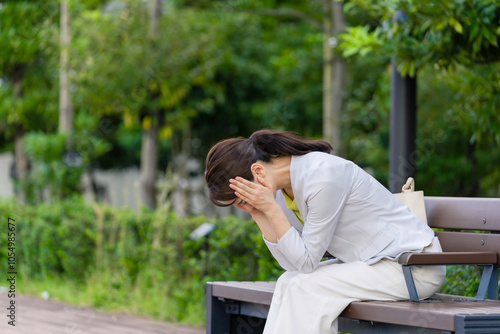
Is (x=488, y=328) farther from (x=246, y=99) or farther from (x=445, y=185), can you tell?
(x=246, y=99)

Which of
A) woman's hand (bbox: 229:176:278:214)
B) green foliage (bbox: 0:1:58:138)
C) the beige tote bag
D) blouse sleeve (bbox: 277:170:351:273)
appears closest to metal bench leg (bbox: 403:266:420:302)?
blouse sleeve (bbox: 277:170:351:273)

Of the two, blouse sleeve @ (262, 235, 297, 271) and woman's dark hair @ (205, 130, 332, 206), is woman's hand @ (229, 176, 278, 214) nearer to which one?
woman's dark hair @ (205, 130, 332, 206)

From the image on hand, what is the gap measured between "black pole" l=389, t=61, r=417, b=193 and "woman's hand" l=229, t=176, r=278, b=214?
2224mm

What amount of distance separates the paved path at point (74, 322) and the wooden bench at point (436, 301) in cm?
187

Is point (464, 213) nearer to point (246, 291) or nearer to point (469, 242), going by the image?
point (469, 242)

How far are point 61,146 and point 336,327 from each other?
8164mm

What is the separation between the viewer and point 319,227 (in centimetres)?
297

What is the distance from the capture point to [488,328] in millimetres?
2576

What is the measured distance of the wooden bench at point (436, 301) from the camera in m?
2.61

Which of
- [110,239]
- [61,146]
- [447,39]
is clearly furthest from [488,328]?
[61,146]

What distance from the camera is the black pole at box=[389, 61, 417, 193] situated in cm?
508

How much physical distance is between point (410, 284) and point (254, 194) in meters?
0.72

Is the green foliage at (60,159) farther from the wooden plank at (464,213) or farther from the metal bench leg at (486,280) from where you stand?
the metal bench leg at (486,280)

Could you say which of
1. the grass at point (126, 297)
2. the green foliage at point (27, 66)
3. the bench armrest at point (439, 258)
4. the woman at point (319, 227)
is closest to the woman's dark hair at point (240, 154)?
the woman at point (319, 227)
